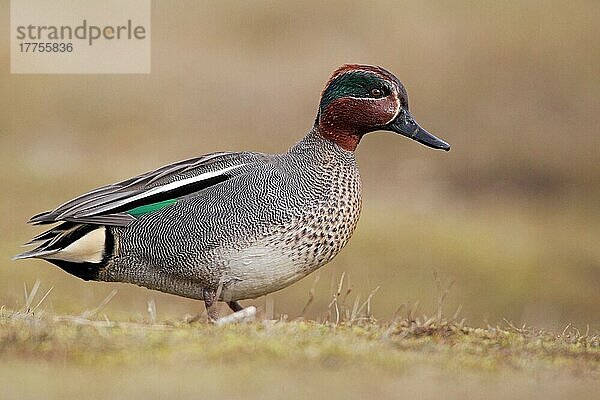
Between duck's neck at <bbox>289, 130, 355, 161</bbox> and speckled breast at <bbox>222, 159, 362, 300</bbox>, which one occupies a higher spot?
duck's neck at <bbox>289, 130, 355, 161</bbox>

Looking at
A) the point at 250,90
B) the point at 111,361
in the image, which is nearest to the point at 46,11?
the point at 250,90

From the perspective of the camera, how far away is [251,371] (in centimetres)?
379

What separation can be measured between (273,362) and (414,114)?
12228 mm

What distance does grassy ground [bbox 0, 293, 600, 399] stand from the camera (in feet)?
11.8

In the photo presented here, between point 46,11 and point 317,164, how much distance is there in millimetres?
10258

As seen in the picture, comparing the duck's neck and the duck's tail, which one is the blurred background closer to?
the duck's neck

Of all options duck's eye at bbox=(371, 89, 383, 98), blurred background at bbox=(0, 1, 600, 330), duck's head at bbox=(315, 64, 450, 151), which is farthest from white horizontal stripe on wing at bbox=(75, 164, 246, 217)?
blurred background at bbox=(0, 1, 600, 330)

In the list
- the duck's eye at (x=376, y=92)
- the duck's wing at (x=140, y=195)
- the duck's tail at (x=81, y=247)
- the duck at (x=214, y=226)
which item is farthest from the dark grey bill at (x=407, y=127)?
the duck's tail at (x=81, y=247)

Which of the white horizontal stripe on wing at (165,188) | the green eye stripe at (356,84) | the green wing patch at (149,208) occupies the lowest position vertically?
the green wing patch at (149,208)

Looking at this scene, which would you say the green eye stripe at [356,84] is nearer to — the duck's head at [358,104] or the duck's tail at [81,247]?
the duck's head at [358,104]

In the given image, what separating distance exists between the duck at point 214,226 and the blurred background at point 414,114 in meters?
5.67

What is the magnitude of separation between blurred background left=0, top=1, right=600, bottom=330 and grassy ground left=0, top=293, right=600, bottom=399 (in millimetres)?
6595

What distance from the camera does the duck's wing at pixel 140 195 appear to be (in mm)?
5328

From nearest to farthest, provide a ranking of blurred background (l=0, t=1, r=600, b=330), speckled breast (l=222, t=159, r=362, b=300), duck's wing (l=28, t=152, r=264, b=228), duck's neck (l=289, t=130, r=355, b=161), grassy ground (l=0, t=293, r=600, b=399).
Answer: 1. grassy ground (l=0, t=293, r=600, b=399)
2. speckled breast (l=222, t=159, r=362, b=300)
3. duck's wing (l=28, t=152, r=264, b=228)
4. duck's neck (l=289, t=130, r=355, b=161)
5. blurred background (l=0, t=1, r=600, b=330)
